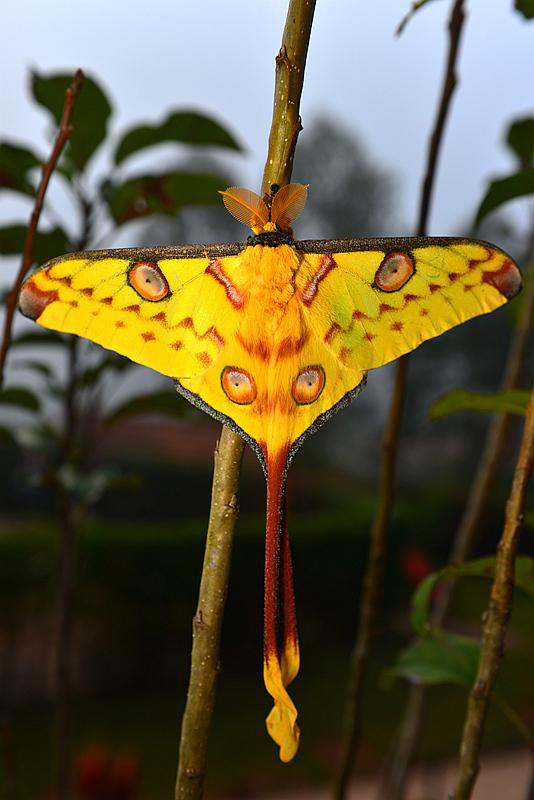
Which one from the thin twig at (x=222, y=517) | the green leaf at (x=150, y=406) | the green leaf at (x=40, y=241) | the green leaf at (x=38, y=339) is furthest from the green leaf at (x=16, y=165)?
the thin twig at (x=222, y=517)

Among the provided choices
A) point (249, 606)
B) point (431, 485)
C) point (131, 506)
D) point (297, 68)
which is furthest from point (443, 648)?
point (431, 485)

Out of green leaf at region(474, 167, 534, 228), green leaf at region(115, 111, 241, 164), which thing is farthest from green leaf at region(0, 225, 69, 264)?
green leaf at region(474, 167, 534, 228)

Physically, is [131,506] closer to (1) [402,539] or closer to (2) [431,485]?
(1) [402,539]

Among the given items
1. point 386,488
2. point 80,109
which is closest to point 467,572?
point 386,488

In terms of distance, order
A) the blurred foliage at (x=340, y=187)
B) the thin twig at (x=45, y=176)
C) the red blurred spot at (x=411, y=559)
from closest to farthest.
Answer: the thin twig at (x=45, y=176) → the red blurred spot at (x=411, y=559) → the blurred foliage at (x=340, y=187)

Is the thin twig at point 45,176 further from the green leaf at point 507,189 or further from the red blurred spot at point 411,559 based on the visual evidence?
the red blurred spot at point 411,559

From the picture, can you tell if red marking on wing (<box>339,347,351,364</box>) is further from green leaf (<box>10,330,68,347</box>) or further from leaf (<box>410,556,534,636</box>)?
green leaf (<box>10,330,68,347</box>)
